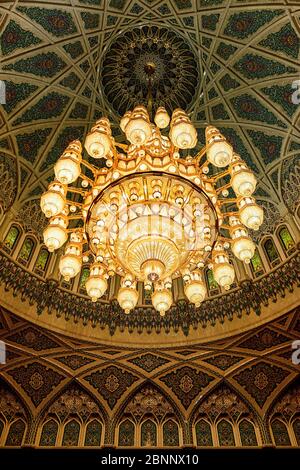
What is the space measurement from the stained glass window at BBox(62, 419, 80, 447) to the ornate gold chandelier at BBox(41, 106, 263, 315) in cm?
598

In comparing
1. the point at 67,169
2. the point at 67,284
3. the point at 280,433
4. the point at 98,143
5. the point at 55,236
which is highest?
the point at 67,284

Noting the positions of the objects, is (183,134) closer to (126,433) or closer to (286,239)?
(286,239)

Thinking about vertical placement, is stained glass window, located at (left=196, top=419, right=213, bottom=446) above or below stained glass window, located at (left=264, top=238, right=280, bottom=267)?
below

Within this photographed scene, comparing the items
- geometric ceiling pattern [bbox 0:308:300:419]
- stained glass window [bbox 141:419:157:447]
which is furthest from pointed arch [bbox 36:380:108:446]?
stained glass window [bbox 141:419:157:447]

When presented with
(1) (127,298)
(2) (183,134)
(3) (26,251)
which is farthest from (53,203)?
(3) (26,251)

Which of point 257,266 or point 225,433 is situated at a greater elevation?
point 257,266

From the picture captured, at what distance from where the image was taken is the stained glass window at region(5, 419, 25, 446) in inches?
452

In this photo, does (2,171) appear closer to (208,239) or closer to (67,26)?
(67,26)

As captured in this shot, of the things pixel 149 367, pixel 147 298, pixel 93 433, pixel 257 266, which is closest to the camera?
pixel 93 433

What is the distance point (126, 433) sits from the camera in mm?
11961

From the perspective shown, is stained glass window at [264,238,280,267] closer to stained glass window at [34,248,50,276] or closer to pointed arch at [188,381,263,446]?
pointed arch at [188,381,263,446]

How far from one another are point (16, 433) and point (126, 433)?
2.78m

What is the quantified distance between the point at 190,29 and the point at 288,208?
5.02m

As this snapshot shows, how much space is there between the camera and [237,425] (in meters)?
11.9
